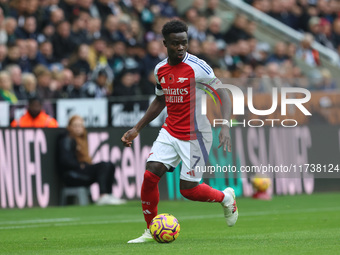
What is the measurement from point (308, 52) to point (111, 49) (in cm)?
784

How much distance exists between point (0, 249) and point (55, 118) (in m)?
7.92

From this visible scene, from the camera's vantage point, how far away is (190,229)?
10164mm

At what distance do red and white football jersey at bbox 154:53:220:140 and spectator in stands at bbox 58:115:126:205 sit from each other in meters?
6.31

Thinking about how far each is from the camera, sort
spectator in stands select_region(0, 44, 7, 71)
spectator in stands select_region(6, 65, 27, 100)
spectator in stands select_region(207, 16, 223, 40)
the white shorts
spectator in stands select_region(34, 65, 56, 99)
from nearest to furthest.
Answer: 1. the white shorts
2. spectator in stands select_region(6, 65, 27, 100)
3. spectator in stands select_region(0, 44, 7, 71)
4. spectator in stands select_region(34, 65, 56, 99)
5. spectator in stands select_region(207, 16, 223, 40)

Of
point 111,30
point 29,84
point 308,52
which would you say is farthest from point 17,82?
point 308,52

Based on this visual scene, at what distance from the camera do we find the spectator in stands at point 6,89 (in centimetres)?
1491

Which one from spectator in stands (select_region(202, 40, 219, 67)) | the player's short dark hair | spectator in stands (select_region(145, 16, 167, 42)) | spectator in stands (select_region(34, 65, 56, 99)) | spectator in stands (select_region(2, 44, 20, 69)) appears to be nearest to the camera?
the player's short dark hair

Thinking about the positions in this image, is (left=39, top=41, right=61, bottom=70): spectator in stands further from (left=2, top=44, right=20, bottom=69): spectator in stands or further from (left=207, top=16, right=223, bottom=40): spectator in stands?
(left=207, top=16, right=223, bottom=40): spectator in stands

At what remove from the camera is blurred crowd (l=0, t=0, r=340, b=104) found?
16375 millimetres

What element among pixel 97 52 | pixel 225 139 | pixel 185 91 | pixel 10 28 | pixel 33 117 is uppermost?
pixel 10 28

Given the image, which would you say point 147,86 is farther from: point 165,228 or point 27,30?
point 165,228

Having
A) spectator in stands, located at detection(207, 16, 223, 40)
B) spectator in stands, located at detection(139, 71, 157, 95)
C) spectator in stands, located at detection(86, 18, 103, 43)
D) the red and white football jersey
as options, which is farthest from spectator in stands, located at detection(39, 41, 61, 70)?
the red and white football jersey

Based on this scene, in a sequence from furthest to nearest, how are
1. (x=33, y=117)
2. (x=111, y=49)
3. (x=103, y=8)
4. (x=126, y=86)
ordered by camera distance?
(x=103, y=8)
(x=111, y=49)
(x=126, y=86)
(x=33, y=117)

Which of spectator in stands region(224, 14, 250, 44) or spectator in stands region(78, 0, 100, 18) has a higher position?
spectator in stands region(78, 0, 100, 18)
